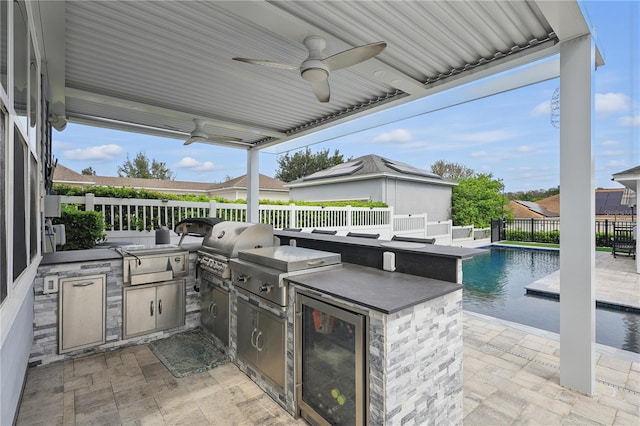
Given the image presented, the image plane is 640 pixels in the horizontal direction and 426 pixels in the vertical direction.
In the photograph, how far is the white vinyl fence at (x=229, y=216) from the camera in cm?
633

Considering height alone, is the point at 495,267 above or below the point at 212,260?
below

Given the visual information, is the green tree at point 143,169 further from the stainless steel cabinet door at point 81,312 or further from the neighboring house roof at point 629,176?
the neighboring house roof at point 629,176

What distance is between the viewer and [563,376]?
2.67 m

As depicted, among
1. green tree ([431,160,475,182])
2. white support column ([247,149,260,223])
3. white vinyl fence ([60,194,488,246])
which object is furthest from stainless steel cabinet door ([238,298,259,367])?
green tree ([431,160,475,182])

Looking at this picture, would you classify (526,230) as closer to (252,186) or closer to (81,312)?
(252,186)

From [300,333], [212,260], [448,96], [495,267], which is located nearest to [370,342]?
[300,333]

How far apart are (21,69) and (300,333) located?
8.62ft

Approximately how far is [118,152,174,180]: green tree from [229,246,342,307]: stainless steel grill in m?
25.7

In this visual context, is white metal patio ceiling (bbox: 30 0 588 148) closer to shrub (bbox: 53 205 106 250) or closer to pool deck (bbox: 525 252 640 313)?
shrub (bbox: 53 205 106 250)

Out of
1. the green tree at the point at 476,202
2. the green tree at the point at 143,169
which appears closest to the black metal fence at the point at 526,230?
the green tree at the point at 476,202

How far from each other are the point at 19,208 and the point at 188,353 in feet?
6.76

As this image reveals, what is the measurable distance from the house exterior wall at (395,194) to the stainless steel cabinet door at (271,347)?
34.3 feet

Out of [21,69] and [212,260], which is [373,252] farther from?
[21,69]

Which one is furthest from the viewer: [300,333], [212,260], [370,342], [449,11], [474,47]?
[212,260]
